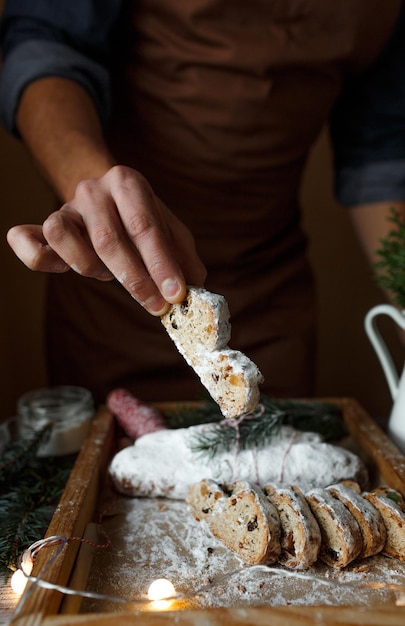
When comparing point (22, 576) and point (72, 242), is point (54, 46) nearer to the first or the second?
point (72, 242)

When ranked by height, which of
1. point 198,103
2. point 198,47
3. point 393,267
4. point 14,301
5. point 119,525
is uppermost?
point 198,47

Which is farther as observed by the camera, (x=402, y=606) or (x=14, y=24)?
(x=14, y=24)

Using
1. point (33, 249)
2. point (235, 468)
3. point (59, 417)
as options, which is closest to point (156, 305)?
point (33, 249)

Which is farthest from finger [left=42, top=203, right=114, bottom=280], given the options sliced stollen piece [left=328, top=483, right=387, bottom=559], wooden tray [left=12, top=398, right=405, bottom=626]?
sliced stollen piece [left=328, top=483, right=387, bottom=559]

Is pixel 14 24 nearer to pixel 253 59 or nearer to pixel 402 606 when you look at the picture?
pixel 253 59

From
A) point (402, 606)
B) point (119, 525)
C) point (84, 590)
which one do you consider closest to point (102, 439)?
point (119, 525)

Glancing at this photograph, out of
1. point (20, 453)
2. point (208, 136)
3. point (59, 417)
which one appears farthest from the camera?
point (208, 136)

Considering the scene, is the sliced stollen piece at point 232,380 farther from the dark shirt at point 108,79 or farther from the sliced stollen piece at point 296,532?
the dark shirt at point 108,79
